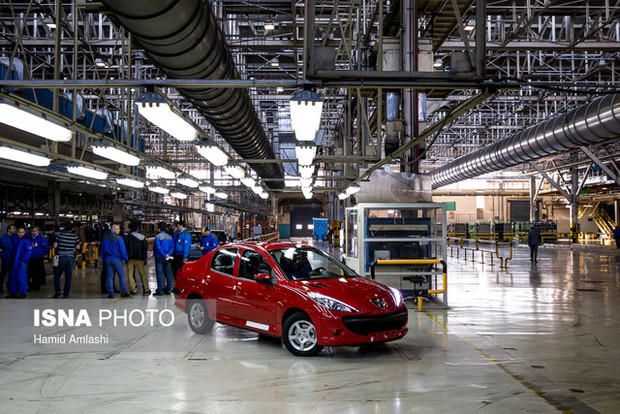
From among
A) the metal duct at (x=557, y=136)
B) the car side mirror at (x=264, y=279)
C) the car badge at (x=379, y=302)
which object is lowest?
the car badge at (x=379, y=302)

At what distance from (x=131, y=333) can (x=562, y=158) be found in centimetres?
4436

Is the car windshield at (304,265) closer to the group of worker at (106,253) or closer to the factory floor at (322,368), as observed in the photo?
the factory floor at (322,368)

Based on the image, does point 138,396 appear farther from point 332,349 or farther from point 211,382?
point 332,349

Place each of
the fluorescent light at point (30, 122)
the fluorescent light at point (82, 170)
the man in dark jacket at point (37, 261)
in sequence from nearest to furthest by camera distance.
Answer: the fluorescent light at point (30, 122) → the man in dark jacket at point (37, 261) → the fluorescent light at point (82, 170)

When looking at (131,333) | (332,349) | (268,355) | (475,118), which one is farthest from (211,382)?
(475,118)

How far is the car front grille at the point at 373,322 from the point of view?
6.39 metres

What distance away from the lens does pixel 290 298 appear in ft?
22.0

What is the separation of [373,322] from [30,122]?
5.91 metres

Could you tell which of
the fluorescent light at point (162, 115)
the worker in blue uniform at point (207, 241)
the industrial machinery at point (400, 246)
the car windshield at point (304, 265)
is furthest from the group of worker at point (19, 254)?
the industrial machinery at point (400, 246)

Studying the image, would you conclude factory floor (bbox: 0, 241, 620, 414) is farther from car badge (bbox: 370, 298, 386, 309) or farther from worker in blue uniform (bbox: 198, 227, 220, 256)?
worker in blue uniform (bbox: 198, 227, 220, 256)

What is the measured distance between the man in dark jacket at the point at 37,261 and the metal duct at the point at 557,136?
16.5 meters

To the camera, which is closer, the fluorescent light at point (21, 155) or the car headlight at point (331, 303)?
the car headlight at point (331, 303)

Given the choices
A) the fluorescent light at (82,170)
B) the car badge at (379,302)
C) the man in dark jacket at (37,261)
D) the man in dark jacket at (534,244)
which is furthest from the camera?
the man in dark jacket at (534,244)

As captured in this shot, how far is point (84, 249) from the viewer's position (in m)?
20.0
